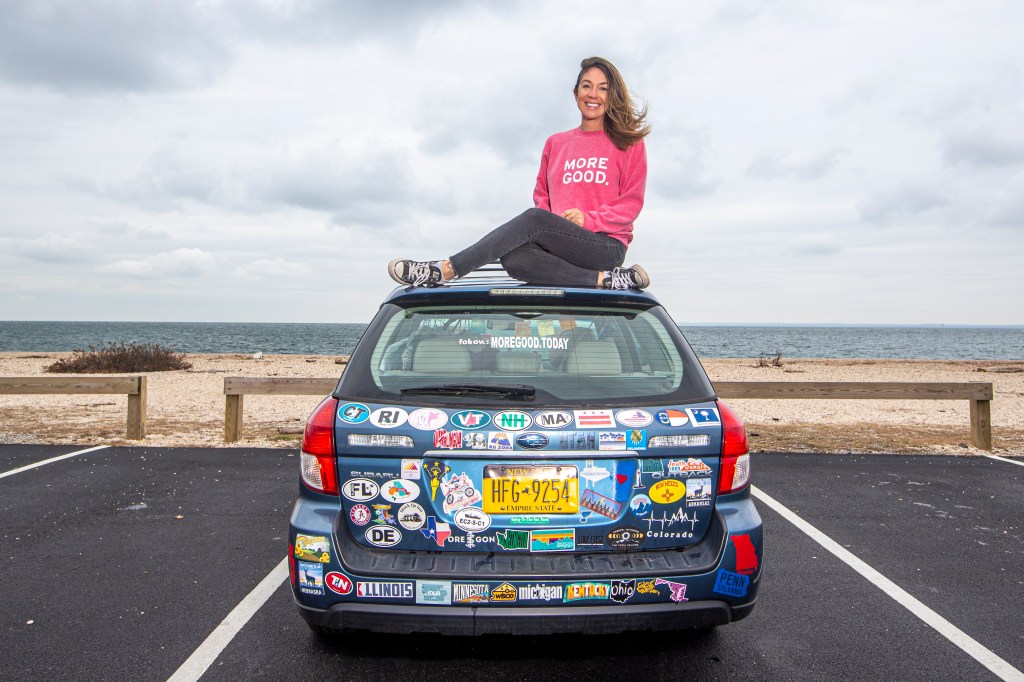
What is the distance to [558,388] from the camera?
269 cm

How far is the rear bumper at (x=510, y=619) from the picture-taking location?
8.02 ft

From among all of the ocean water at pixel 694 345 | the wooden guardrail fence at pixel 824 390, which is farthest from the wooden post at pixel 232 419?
the ocean water at pixel 694 345

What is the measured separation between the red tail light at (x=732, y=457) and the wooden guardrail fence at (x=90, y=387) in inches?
330

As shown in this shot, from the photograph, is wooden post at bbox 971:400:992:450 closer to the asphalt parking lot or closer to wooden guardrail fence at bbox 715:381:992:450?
wooden guardrail fence at bbox 715:381:992:450

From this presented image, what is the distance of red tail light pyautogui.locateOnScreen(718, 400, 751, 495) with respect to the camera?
2664 millimetres

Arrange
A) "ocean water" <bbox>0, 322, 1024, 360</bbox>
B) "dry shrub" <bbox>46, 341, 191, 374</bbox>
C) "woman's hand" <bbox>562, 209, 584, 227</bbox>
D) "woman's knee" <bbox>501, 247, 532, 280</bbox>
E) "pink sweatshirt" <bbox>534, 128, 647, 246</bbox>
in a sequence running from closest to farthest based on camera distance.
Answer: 1. "woman's knee" <bbox>501, 247, 532, 280</bbox>
2. "woman's hand" <bbox>562, 209, 584, 227</bbox>
3. "pink sweatshirt" <bbox>534, 128, 647, 246</bbox>
4. "dry shrub" <bbox>46, 341, 191, 374</bbox>
5. "ocean water" <bbox>0, 322, 1024, 360</bbox>

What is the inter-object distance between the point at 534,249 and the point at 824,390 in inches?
253

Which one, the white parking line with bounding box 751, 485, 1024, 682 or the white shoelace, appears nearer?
the white parking line with bounding box 751, 485, 1024, 682

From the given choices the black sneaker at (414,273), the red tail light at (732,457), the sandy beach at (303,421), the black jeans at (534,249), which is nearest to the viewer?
the red tail light at (732,457)

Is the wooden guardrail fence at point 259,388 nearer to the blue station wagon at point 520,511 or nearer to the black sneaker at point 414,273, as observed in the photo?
the black sneaker at point 414,273

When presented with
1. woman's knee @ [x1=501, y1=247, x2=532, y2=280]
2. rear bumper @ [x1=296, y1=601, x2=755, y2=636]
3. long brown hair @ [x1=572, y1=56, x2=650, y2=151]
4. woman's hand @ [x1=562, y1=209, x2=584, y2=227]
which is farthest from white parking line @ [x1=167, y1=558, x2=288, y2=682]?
long brown hair @ [x1=572, y1=56, x2=650, y2=151]

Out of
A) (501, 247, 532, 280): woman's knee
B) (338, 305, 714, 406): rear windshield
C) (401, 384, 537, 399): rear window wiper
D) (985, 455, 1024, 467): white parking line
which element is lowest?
(985, 455, 1024, 467): white parking line

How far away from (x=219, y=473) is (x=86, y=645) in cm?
404

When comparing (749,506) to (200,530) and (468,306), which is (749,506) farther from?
(200,530)
